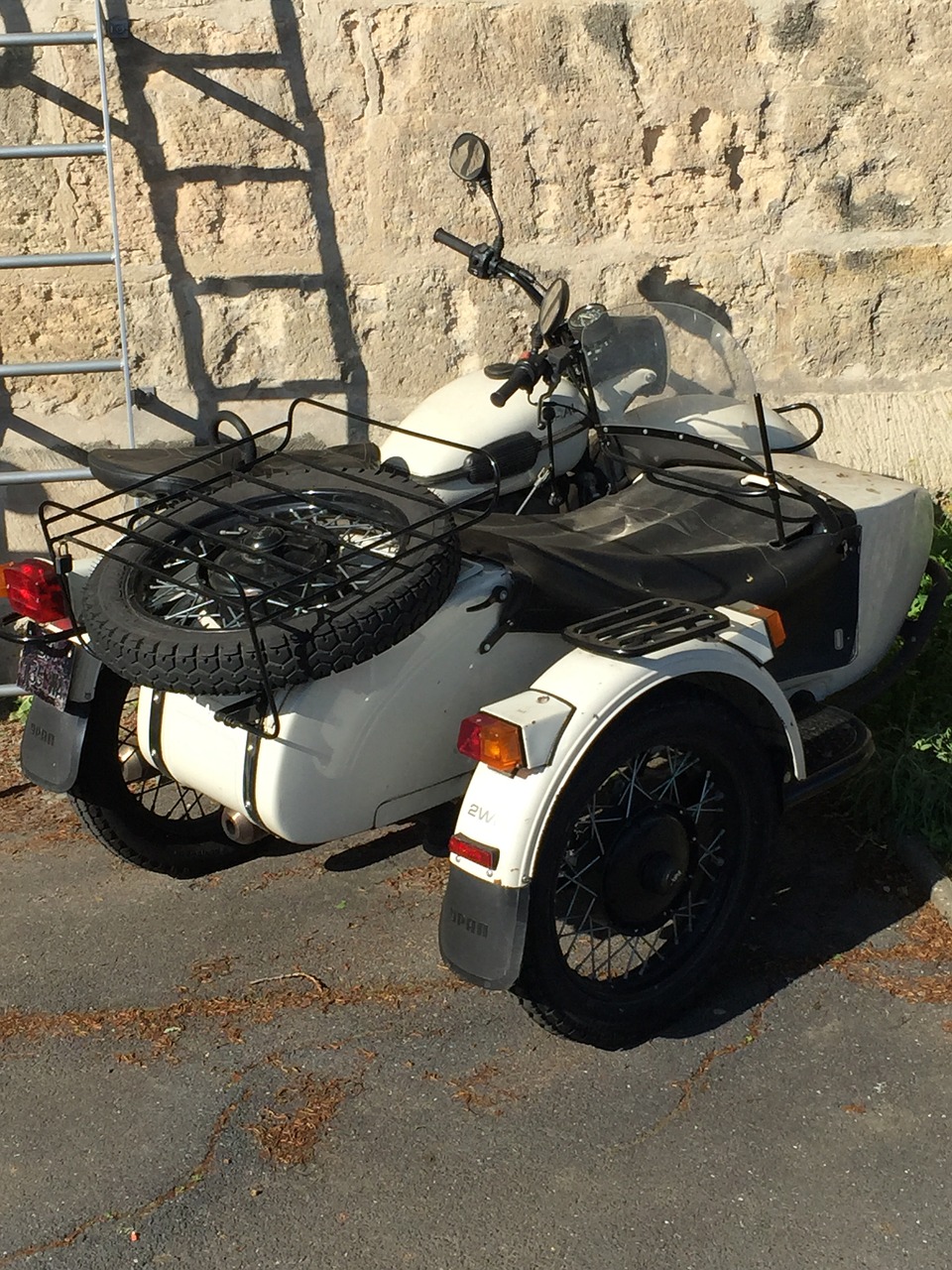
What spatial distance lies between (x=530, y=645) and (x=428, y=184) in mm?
2533

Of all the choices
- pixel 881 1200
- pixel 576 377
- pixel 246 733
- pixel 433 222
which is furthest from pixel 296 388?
pixel 881 1200

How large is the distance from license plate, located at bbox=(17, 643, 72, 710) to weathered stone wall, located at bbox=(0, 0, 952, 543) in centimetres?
182

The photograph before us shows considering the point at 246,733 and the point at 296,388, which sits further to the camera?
the point at 296,388

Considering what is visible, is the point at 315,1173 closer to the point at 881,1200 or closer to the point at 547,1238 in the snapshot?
the point at 547,1238

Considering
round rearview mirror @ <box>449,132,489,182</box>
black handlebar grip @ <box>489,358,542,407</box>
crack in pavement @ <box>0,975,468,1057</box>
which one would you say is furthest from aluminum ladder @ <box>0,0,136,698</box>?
crack in pavement @ <box>0,975,468,1057</box>

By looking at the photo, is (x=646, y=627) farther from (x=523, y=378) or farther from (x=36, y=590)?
(x=36, y=590)

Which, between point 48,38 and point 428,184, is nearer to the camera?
point 48,38

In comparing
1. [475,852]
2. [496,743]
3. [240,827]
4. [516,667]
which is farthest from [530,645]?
[240,827]

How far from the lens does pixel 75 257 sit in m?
4.91

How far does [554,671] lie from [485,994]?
3.06 feet

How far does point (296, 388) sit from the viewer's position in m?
5.35

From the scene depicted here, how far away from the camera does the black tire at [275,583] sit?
113 inches

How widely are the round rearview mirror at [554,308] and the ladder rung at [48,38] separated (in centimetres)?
200

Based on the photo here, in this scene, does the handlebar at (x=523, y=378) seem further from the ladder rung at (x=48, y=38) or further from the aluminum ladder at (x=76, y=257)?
the ladder rung at (x=48, y=38)
